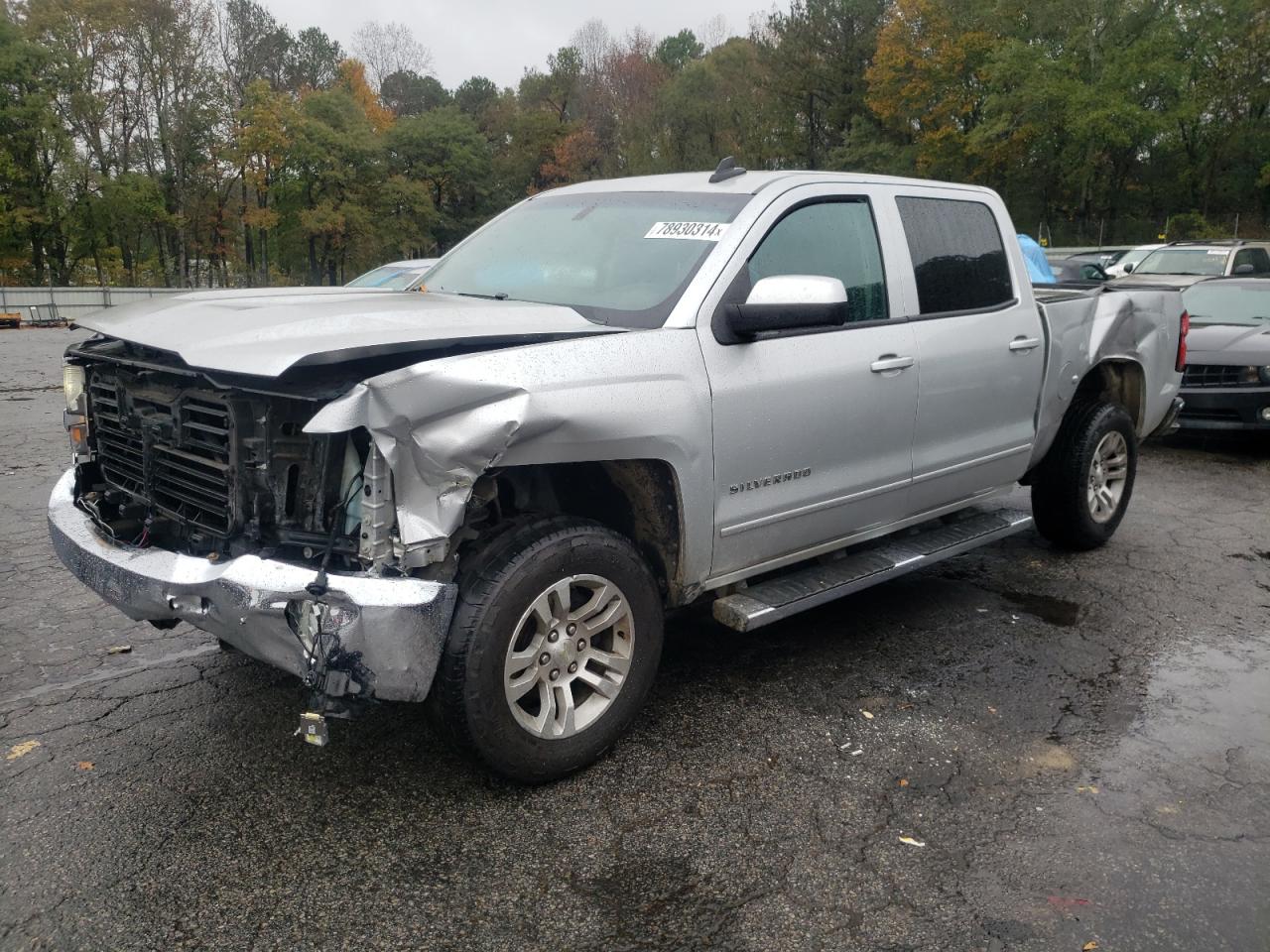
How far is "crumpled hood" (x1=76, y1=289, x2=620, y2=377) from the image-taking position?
9.46 ft

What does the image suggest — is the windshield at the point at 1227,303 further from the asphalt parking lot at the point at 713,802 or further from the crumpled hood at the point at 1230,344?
the asphalt parking lot at the point at 713,802

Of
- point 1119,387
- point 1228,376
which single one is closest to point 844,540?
point 1119,387

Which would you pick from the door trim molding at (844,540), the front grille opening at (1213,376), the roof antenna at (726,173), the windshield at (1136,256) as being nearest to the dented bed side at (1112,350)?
the door trim molding at (844,540)

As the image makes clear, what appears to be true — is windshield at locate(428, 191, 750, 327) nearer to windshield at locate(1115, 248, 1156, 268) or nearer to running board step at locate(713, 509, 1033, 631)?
running board step at locate(713, 509, 1033, 631)

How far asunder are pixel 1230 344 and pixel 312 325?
8588 millimetres

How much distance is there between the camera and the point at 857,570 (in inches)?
166

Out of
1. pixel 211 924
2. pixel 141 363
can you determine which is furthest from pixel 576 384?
pixel 211 924

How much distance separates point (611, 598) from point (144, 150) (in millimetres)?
52700

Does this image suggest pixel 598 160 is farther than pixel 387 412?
Yes

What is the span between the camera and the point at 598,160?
6975 centimetres

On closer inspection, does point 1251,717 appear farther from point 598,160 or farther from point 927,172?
point 598,160

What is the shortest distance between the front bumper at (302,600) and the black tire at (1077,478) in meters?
3.95

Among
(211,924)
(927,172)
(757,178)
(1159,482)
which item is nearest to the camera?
(211,924)

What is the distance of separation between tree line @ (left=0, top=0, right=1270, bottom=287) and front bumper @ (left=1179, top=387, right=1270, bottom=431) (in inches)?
1190
